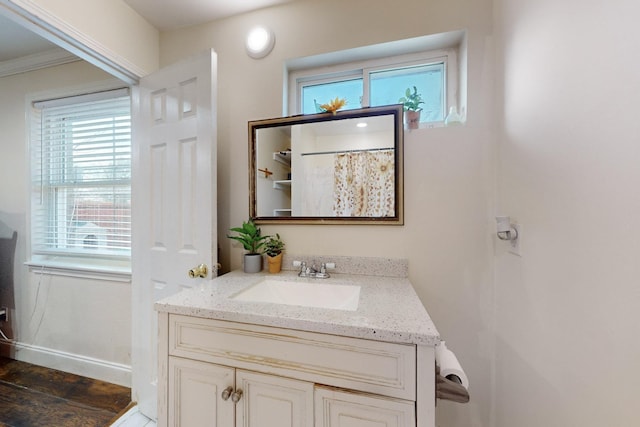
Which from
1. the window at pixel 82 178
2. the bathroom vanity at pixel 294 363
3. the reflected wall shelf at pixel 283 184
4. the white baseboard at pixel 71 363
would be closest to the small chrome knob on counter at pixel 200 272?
the bathroom vanity at pixel 294 363

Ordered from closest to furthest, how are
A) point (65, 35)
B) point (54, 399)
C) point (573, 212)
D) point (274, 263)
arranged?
point (573, 212), point (65, 35), point (274, 263), point (54, 399)

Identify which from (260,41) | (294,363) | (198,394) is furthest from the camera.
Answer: (260,41)

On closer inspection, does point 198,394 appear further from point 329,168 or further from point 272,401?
point 329,168

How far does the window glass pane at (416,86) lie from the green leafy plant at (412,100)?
0.03m

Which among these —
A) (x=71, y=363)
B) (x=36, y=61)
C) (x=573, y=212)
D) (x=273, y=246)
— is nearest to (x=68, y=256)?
(x=71, y=363)

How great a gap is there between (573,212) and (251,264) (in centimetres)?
129

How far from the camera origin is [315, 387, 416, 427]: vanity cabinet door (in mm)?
691

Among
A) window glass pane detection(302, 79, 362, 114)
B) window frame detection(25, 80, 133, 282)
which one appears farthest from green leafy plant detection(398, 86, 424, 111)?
window frame detection(25, 80, 133, 282)

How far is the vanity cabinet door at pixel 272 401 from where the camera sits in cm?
77

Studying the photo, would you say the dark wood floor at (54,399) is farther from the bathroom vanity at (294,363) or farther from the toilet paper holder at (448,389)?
the toilet paper holder at (448,389)

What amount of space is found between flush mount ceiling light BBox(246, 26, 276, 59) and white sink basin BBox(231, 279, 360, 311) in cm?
129

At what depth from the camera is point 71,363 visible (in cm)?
189

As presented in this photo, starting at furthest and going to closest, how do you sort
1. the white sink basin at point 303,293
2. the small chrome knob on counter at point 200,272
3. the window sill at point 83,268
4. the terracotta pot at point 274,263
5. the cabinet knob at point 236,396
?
the window sill at point 83,268 < the terracotta pot at point 274,263 < the small chrome knob on counter at point 200,272 < the white sink basin at point 303,293 < the cabinet knob at point 236,396

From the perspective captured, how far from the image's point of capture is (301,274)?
131 centimetres
